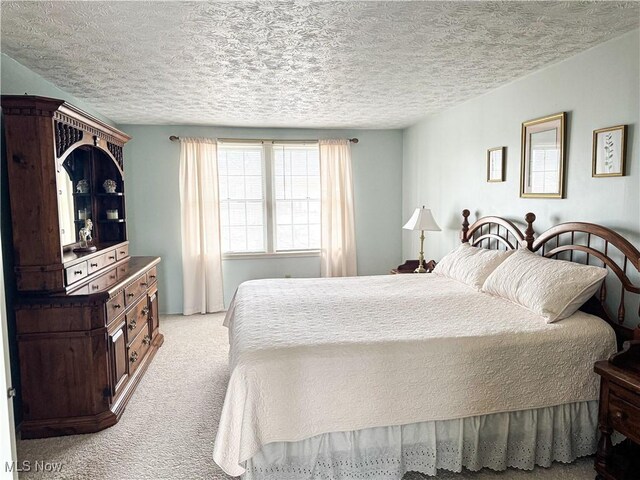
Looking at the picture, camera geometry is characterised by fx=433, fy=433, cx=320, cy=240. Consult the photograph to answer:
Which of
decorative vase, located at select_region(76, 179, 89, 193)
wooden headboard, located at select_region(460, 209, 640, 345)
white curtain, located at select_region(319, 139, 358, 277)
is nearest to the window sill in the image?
white curtain, located at select_region(319, 139, 358, 277)

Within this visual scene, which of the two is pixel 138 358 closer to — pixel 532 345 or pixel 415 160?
pixel 532 345

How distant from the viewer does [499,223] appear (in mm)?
3768

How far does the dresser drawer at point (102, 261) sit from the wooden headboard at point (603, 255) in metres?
3.28

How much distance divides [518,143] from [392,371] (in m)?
2.41

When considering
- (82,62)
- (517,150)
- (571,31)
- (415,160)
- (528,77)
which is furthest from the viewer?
(415,160)

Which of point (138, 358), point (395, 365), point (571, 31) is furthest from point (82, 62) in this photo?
point (571, 31)

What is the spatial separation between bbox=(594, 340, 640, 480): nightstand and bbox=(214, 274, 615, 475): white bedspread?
0.71 ft

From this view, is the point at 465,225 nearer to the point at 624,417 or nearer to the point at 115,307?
the point at 624,417

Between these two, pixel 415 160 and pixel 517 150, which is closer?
pixel 517 150

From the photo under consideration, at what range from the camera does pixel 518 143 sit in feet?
11.8

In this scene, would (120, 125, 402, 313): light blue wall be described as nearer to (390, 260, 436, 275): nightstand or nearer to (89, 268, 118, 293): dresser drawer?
(390, 260, 436, 275): nightstand

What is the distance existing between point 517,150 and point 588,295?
1.54 m

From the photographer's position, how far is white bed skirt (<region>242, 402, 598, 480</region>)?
216 centimetres

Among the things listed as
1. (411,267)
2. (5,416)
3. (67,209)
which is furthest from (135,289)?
(411,267)
